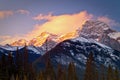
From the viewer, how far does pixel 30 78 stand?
148 metres

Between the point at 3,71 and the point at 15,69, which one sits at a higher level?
the point at 15,69

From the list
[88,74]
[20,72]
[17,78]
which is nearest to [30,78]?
[20,72]

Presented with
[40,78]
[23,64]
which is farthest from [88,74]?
[23,64]

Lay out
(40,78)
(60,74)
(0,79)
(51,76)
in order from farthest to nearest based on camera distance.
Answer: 1. (60,74)
2. (51,76)
3. (40,78)
4. (0,79)

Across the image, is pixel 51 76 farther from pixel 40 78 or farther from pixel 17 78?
pixel 17 78

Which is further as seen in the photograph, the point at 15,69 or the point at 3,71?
the point at 15,69

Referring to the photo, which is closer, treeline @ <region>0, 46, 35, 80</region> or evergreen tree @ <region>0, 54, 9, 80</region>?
evergreen tree @ <region>0, 54, 9, 80</region>

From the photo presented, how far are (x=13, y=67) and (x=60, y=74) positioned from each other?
30.0 metres

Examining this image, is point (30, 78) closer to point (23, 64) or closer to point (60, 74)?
point (23, 64)

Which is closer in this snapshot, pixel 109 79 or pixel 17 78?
pixel 17 78

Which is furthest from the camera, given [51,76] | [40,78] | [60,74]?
[60,74]

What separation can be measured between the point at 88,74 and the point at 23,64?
2871cm

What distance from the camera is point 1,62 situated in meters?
137

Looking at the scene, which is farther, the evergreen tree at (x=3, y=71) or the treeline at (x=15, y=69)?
the treeline at (x=15, y=69)
